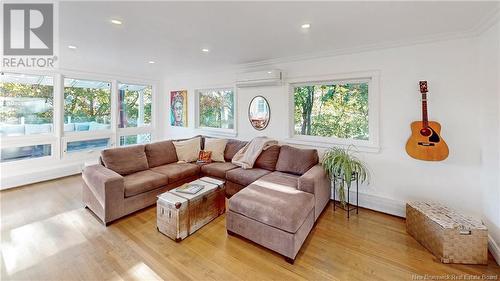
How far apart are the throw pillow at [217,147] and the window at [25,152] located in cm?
305

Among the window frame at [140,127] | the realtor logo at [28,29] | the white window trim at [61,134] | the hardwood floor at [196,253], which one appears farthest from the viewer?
the window frame at [140,127]

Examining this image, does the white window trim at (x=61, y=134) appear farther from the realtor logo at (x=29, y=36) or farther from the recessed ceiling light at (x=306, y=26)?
the recessed ceiling light at (x=306, y=26)

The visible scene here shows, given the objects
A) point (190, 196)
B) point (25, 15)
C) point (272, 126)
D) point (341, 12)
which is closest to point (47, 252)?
point (190, 196)

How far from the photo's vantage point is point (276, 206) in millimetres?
2105

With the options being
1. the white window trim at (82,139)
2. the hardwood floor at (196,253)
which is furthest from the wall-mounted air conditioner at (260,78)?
the white window trim at (82,139)

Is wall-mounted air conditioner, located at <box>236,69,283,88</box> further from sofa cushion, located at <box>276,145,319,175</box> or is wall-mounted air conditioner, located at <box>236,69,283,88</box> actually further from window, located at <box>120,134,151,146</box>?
window, located at <box>120,134,151,146</box>

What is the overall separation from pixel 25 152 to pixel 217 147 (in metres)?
3.45

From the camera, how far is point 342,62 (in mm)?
3139

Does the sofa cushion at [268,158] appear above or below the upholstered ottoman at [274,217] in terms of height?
above

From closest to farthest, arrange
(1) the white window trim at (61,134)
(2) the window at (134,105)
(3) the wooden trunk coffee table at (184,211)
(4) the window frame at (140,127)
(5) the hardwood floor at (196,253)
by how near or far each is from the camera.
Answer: (5) the hardwood floor at (196,253), (3) the wooden trunk coffee table at (184,211), (1) the white window trim at (61,134), (4) the window frame at (140,127), (2) the window at (134,105)

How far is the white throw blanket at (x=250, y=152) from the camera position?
3455 mm

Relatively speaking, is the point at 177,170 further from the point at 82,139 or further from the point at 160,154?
the point at 82,139

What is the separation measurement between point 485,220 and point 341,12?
2627 mm

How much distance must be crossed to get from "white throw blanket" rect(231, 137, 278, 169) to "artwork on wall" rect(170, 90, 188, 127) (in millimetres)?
2330
